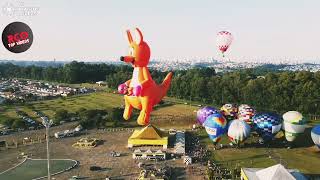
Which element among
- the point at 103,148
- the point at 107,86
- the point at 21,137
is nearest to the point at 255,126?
the point at 103,148

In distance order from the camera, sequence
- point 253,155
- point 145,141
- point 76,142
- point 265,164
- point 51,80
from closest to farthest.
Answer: point 265,164, point 253,155, point 145,141, point 76,142, point 51,80

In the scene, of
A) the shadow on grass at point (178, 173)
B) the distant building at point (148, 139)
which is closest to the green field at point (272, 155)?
the shadow on grass at point (178, 173)

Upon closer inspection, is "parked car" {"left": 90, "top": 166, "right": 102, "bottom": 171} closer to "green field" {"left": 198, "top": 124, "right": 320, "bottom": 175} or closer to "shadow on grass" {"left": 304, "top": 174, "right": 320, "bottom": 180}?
"green field" {"left": 198, "top": 124, "right": 320, "bottom": 175}

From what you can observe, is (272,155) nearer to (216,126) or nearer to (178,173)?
(216,126)

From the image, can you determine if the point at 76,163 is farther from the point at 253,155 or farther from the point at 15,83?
the point at 15,83

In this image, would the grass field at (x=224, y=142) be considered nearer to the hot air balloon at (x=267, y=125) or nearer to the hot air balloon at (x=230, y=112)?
the hot air balloon at (x=267, y=125)

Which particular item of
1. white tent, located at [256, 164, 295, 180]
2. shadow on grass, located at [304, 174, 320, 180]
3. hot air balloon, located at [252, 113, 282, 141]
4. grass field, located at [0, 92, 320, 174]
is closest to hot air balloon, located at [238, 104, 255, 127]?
grass field, located at [0, 92, 320, 174]

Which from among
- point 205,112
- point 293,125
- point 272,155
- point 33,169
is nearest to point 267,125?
point 293,125
